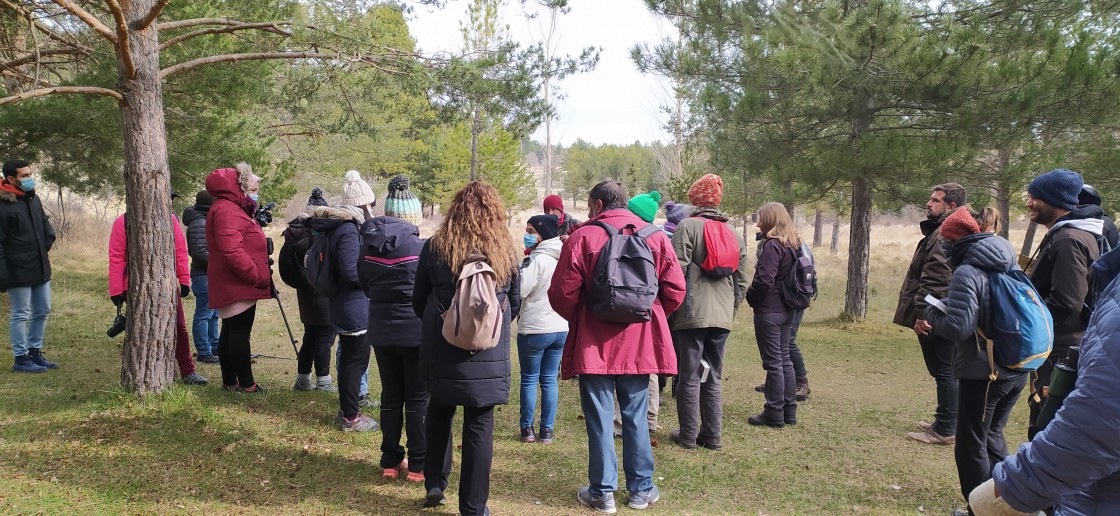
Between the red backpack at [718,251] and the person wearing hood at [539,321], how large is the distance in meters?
1.11

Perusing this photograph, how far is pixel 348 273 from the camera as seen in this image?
4480mm

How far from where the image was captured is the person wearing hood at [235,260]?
5.08 meters

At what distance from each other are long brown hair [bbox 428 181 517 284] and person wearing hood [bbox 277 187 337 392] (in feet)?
6.81

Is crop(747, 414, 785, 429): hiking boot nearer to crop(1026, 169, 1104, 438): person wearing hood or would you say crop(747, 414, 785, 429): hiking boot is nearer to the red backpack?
the red backpack

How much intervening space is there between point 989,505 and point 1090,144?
1159 cm

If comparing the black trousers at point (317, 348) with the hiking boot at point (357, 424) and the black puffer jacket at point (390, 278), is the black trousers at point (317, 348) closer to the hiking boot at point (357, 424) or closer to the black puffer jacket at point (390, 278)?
the hiking boot at point (357, 424)

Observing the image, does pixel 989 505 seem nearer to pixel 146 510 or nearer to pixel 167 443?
pixel 146 510

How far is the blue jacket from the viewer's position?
1429mm

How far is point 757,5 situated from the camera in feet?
26.7

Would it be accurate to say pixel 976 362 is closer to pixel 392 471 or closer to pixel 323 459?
pixel 392 471

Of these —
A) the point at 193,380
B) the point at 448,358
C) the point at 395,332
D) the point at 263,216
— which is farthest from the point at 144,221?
the point at 448,358

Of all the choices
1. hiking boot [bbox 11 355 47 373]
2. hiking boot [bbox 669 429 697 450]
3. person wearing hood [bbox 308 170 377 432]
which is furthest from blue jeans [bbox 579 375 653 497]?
hiking boot [bbox 11 355 47 373]

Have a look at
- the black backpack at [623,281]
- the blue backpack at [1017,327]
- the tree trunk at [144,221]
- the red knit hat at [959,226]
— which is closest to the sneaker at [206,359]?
the tree trunk at [144,221]

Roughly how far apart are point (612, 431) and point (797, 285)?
2.38 meters
